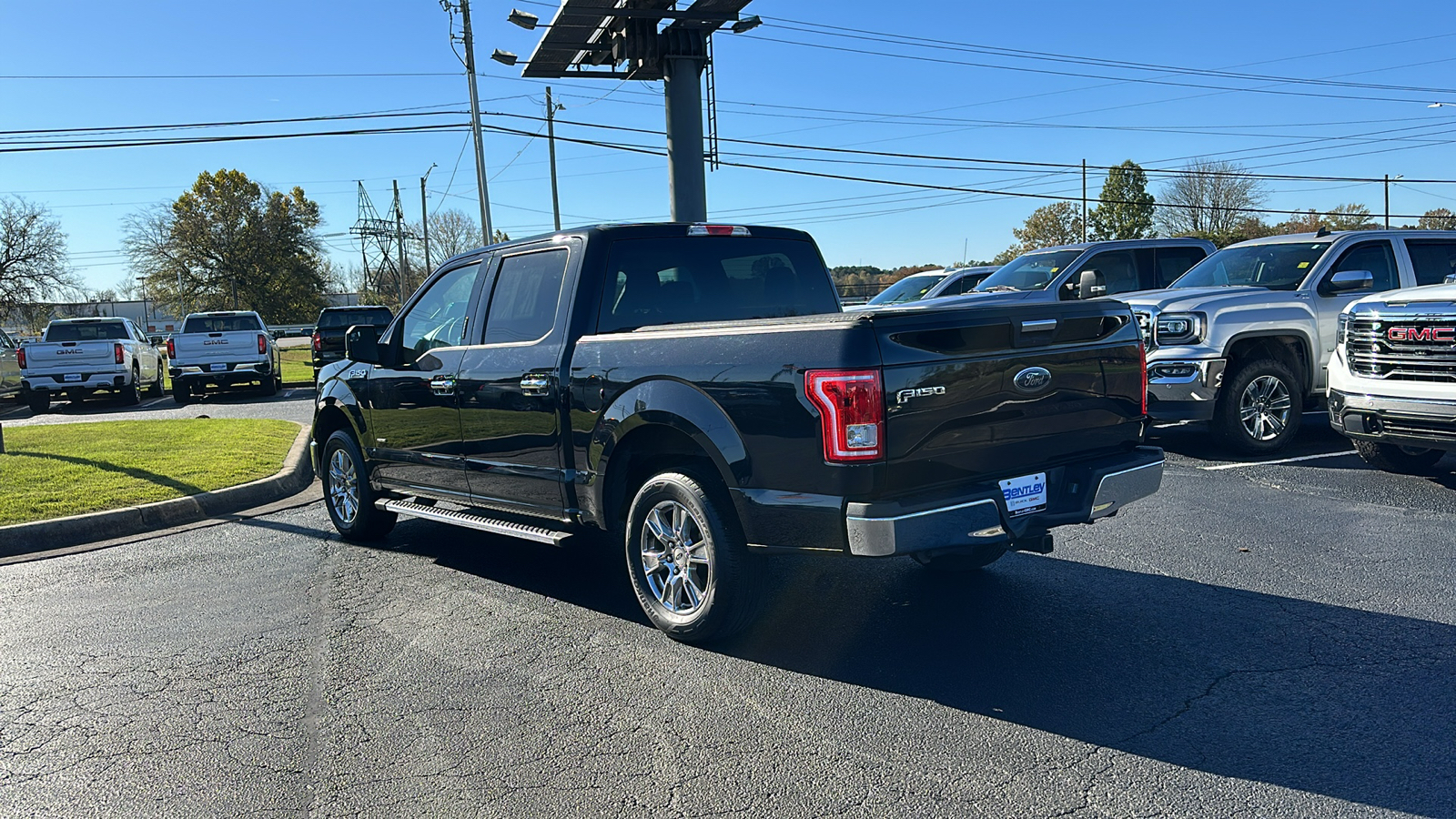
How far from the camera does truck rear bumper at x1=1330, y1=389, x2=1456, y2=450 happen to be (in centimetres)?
722

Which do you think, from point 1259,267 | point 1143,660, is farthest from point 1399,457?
point 1143,660

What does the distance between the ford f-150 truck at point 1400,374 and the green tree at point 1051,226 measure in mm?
83368

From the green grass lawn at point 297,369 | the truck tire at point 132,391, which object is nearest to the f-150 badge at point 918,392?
the truck tire at point 132,391

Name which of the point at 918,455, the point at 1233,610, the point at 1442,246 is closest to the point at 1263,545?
the point at 1233,610

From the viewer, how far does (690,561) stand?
15.7 feet

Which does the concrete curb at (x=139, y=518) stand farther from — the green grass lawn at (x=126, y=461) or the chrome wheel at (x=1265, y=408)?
the chrome wheel at (x=1265, y=408)

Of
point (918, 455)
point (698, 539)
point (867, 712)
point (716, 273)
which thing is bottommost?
point (867, 712)

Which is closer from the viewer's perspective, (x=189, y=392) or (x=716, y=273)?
(x=716, y=273)

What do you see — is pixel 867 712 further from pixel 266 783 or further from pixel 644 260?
pixel 644 260

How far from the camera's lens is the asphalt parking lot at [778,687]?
335 centimetres

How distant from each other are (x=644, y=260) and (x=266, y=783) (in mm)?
3182

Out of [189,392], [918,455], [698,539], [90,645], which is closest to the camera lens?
[918,455]

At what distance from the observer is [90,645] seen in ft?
16.9

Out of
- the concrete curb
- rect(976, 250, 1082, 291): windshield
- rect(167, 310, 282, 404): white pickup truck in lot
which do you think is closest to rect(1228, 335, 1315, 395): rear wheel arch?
rect(976, 250, 1082, 291): windshield
